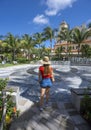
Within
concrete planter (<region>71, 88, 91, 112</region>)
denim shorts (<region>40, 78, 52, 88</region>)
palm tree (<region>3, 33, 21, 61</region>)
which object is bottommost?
concrete planter (<region>71, 88, 91, 112</region>)

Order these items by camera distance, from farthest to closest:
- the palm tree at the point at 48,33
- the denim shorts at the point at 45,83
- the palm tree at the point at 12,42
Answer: the palm tree at the point at 48,33
the palm tree at the point at 12,42
the denim shorts at the point at 45,83

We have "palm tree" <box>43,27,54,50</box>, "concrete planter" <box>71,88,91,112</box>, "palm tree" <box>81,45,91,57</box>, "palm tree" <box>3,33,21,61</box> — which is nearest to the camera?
"concrete planter" <box>71,88,91,112</box>

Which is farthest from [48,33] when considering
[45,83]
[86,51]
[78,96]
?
[78,96]

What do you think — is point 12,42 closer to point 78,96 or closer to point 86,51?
point 86,51

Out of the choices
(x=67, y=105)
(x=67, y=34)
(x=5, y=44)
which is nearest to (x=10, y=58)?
(x=5, y=44)

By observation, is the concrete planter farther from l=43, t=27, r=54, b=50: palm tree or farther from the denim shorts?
l=43, t=27, r=54, b=50: palm tree

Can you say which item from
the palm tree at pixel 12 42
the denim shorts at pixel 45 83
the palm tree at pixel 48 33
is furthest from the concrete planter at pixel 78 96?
the palm tree at pixel 48 33

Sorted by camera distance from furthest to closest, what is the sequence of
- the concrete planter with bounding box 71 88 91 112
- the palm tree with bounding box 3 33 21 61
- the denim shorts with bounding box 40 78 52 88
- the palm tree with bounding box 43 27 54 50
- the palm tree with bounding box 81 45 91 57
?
the palm tree with bounding box 43 27 54 50 < the palm tree with bounding box 81 45 91 57 < the palm tree with bounding box 3 33 21 61 < the denim shorts with bounding box 40 78 52 88 < the concrete planter with bounding box 71 88 91 112

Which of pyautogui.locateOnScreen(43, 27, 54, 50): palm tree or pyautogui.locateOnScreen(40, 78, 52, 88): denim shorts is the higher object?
pyautogui.locateOnScreen(43, 27, 54, 50): palm tree

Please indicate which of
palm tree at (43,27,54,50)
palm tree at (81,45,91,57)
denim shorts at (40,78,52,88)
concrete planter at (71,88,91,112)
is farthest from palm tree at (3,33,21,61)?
concrete planter at (71,88,91,112)

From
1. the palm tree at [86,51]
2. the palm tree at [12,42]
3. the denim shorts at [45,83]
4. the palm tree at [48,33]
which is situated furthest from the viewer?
the palm tree at [48,33]

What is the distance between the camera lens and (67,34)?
41.7 metres

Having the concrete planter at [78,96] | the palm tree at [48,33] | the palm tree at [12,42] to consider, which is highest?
the palm tree at [48,33]

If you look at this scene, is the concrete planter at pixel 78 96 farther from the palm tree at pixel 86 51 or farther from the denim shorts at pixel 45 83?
the palm tree at pixel 86 51
